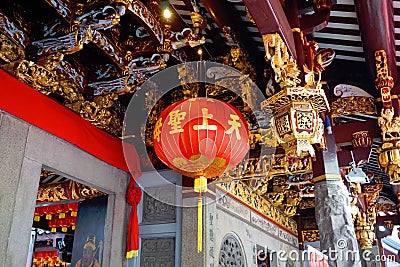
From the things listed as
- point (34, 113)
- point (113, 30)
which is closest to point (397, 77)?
point (113, 30)

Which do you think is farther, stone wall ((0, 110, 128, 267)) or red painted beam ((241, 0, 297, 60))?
stone wall ((0, 110, 128, 267))

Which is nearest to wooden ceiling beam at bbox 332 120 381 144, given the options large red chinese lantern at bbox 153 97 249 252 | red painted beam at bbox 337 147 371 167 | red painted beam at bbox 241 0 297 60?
red painted beam at bbox 337 147 371 167

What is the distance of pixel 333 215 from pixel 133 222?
2.32 m

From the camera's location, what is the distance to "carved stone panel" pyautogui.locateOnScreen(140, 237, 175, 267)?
14.9ft

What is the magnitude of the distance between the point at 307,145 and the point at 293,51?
0.67 metres

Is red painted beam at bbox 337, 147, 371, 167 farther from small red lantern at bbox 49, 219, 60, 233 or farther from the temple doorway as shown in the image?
small red lantern at bbox 49, 219, 60, 233

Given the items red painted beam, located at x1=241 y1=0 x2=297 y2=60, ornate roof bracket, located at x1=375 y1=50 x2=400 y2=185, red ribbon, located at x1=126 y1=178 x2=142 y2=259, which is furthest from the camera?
red ribbon, located at x1=126 y1=178 x2=142 y2=259

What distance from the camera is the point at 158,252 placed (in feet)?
15.1

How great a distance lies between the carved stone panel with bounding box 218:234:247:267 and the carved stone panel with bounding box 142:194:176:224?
822 millimetres

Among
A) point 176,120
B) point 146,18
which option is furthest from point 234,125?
point 146,18

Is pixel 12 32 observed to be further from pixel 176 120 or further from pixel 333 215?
pixel 333 215

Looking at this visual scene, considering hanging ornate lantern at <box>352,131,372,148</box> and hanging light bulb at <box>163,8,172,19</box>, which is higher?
hanging light bulb at <box>163,8,172,19</box>

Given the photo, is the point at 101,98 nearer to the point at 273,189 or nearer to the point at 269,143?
the point at 269,143

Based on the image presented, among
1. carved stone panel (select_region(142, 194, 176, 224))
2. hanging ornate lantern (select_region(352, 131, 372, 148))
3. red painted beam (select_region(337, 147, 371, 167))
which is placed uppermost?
hanging ornate lantern (select_region(352, 131, 372, 148))
